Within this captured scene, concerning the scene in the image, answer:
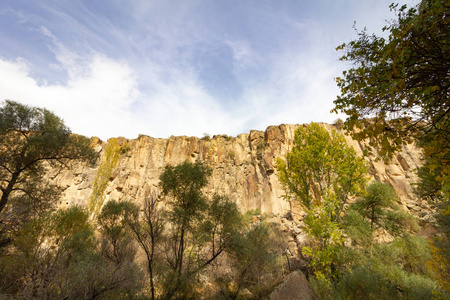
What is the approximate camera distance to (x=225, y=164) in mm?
37438

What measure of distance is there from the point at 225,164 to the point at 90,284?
30922 mm

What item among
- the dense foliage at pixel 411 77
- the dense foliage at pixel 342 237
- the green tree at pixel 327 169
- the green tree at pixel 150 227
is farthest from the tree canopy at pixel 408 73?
the green tree at pixel 150 227

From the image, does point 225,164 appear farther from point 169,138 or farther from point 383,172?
point 383,172

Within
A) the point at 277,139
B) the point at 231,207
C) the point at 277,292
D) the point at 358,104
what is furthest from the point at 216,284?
the point at 277,139

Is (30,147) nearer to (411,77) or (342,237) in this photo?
(411,77)

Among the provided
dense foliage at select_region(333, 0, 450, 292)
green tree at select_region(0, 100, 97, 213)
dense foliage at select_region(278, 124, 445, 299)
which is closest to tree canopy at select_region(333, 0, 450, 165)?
dense foliage at select_region(333, 0, 450, 292)

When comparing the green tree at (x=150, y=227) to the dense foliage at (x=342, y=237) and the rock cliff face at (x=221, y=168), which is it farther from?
the rock cliff face at (x=221, y=168)

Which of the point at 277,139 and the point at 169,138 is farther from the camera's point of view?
the point at 169,138

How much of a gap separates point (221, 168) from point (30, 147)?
28916 millimetres

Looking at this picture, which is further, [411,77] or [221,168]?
[221,168]

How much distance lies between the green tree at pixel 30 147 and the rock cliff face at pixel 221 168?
62.8 ft

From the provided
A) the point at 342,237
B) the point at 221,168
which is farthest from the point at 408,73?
the point at 221,168

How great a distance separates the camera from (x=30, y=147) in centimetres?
1002

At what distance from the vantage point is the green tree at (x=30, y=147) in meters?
9.49
